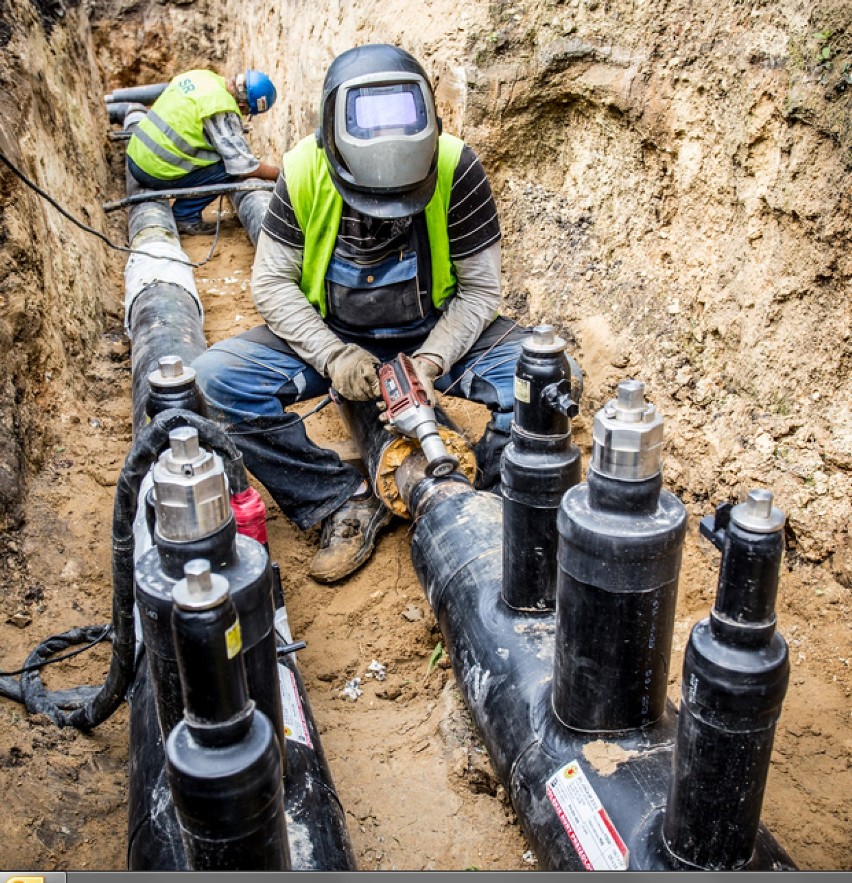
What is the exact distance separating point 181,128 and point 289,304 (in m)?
3.85

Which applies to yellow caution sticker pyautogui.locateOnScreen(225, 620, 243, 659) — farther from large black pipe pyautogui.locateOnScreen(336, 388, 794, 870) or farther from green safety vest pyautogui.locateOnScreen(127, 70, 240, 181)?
green safety vest pyautogui.locateOnScreen(127, 70, 240, 181)

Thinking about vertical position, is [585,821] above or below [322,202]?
below

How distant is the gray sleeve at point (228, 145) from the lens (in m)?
6.41

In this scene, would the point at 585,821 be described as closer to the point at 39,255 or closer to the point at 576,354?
the point at 576,354

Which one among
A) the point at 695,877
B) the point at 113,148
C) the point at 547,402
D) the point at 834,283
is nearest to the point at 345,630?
the point at 547,402

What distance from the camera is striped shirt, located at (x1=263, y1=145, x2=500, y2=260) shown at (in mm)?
3156

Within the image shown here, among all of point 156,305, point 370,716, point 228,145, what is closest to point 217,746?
point 370,716

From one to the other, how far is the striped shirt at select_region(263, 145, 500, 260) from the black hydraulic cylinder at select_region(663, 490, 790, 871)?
2.08 m

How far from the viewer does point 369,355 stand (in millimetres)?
3260

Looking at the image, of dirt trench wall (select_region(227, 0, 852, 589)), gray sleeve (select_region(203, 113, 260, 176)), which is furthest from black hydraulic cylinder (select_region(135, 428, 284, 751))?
gray sleeve (select_region(203, 113, 260, 176))

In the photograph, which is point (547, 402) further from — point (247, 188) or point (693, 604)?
point (247, 188)

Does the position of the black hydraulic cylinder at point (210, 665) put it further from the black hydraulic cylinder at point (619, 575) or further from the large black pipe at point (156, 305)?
the large black pipe at point (156, 305)

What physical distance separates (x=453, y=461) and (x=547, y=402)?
0.85m

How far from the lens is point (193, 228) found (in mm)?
7004
